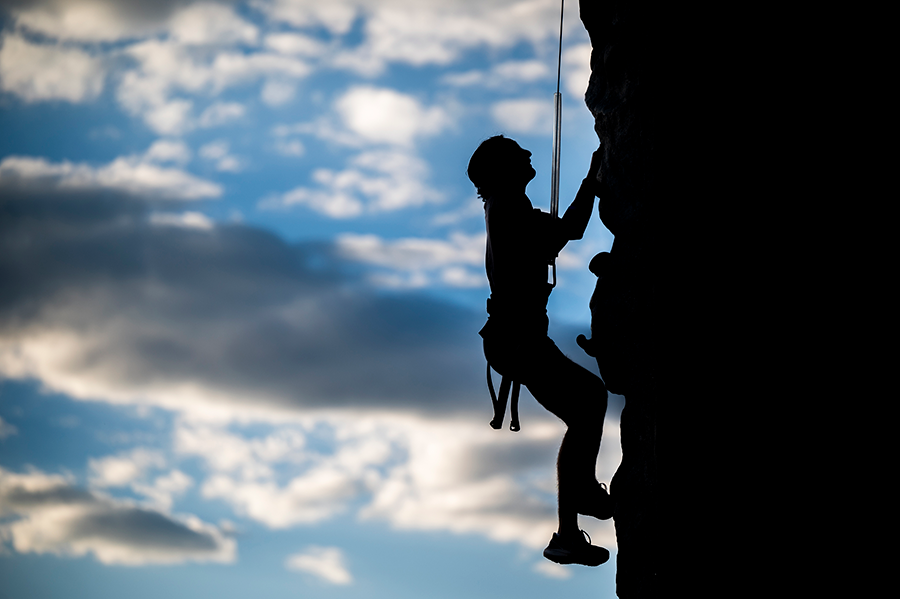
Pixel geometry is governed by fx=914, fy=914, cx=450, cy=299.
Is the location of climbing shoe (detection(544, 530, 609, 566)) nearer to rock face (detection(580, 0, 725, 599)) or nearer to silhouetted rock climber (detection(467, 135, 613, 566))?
silhouetted rock climber (detection(467, 135, 613, 566))

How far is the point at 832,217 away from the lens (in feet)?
15.5

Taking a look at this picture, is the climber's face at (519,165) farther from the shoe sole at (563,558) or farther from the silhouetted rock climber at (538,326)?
the shoe sole at (563,558)

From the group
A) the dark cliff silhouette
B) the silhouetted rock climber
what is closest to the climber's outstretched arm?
the silhouetted rock climber

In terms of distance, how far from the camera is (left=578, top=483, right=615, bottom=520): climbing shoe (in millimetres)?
5316

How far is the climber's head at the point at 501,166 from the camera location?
19.1 feet

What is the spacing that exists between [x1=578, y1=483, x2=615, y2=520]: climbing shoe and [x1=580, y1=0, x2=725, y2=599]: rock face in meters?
0.07

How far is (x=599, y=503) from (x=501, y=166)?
216 cm

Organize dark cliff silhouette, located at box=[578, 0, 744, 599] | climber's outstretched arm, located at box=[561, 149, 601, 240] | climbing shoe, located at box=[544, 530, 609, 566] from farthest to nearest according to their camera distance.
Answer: climber's outstretched arm, located at box=[561, 149, 601, 240] < climbing shoe, located at box=[544, 530, 609, 566] < dark cliff silhouette, located at box=[578, 0, 744, 599]

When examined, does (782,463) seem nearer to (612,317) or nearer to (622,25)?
(612,317)

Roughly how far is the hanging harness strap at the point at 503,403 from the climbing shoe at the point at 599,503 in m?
0.71

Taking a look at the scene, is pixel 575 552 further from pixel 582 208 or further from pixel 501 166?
pixel 501 166

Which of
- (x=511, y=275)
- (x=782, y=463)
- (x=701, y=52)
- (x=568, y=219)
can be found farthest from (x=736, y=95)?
(x=782, y=463)

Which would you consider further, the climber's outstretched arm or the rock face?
the climber's outstretched arm

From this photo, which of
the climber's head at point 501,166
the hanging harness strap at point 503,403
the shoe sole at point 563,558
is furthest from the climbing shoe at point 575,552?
the climber's head at point 501,166
